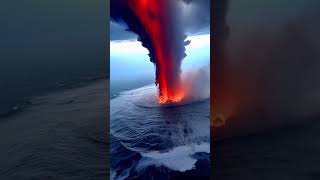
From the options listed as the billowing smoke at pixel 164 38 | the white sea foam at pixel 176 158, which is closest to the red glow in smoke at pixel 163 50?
the billowing smoke at pixel 164 38

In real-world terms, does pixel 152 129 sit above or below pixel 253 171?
above

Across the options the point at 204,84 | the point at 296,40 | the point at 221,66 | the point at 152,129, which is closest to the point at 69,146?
the point at 152,129

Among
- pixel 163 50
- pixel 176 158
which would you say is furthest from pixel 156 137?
pixel 163 50

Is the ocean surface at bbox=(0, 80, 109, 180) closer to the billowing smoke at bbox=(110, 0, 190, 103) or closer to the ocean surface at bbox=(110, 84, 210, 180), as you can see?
the ocean surface at bbox=(110, 84, 210, 180)

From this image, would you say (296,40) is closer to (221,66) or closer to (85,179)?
(221,66)

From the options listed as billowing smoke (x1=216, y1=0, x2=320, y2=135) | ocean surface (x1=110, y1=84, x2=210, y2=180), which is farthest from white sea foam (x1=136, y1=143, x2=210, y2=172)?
billowing smoke (x1=216, y1=0, x2=320, y2=135)

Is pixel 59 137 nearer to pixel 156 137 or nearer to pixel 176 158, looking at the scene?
pixel 156 137
